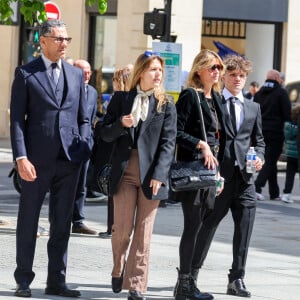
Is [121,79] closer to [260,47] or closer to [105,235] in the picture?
[105,235]

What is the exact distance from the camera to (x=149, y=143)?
902cm

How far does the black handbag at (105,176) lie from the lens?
9.16 m

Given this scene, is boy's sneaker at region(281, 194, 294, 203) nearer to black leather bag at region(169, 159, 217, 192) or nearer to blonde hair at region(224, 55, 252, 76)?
blonde hair at region(224, 55, 252, 76)

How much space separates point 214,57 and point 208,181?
0.96 meters

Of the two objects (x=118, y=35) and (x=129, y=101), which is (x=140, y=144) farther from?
(x=118, y=35)

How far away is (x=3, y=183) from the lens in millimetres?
20094

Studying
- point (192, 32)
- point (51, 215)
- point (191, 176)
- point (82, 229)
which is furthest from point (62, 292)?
point (192, 32)

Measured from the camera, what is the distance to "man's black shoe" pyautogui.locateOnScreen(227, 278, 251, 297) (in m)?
9.65

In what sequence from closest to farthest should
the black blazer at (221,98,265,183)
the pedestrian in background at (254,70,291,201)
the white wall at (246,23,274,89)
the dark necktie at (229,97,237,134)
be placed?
the black blazer at (221,98,265,183)
the dark necktie at (229,97,237,134)
the pedestrian in background at (254,70,291,201)
the white wall at (246,23,274,89)

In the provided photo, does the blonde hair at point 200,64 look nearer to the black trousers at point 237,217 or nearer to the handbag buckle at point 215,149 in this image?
the handbag buckle at point 215,149

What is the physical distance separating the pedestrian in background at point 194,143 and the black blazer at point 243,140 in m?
0.32

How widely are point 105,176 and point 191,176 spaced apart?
0.65 metres

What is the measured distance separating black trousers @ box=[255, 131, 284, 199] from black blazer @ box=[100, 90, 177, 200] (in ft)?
31.7

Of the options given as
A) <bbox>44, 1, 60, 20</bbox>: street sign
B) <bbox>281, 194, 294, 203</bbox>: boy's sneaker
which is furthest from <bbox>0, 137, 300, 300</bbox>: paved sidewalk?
<bbox>44, 1, 60, 20</bbox>: street sign
